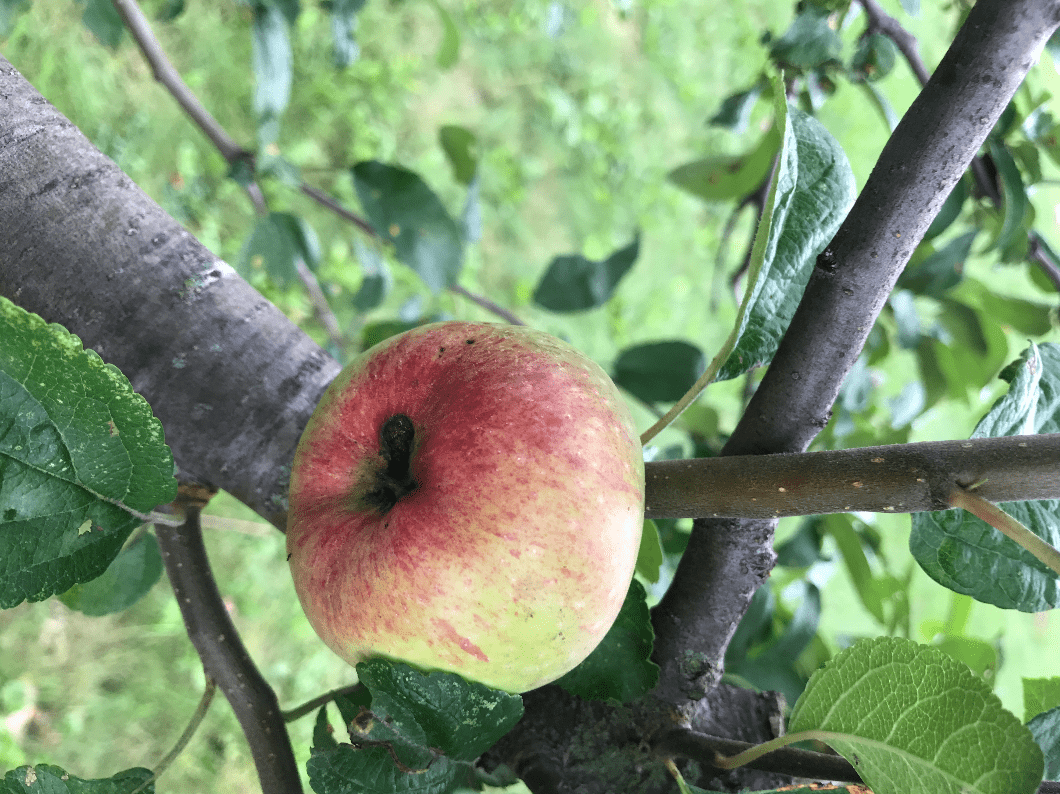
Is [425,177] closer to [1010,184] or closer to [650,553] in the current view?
[1010,184]

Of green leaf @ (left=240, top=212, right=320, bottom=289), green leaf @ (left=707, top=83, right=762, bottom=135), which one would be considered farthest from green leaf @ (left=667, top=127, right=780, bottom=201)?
green leaf @ (left=240, top=212, right=320, bottom=289)

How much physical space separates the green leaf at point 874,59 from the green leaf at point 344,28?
755 mm

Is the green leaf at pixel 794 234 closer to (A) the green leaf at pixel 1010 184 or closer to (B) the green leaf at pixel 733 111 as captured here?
(A) the green leaf at pixel 1010 184

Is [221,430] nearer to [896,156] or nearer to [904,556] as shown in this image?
[896,156]

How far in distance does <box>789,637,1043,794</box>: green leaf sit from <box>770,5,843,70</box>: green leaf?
0.66m

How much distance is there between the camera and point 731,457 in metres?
0.54

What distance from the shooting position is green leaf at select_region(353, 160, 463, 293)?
1170mm

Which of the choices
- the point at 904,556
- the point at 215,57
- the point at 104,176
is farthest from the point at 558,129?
the point at 104,176

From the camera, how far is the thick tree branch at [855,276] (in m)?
0.48

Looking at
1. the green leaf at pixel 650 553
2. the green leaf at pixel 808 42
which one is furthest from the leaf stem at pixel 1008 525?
the green leaf at pixel 808 42

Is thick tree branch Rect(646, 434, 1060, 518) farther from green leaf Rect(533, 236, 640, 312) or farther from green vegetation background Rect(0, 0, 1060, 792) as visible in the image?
green vegetation background Rect(0, 0, 1060, 792)

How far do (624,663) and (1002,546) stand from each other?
0.98 feet

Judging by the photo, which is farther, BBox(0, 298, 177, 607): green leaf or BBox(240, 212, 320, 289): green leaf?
BBox(240, 212, 320, 289): green leaf

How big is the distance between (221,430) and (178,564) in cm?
14
